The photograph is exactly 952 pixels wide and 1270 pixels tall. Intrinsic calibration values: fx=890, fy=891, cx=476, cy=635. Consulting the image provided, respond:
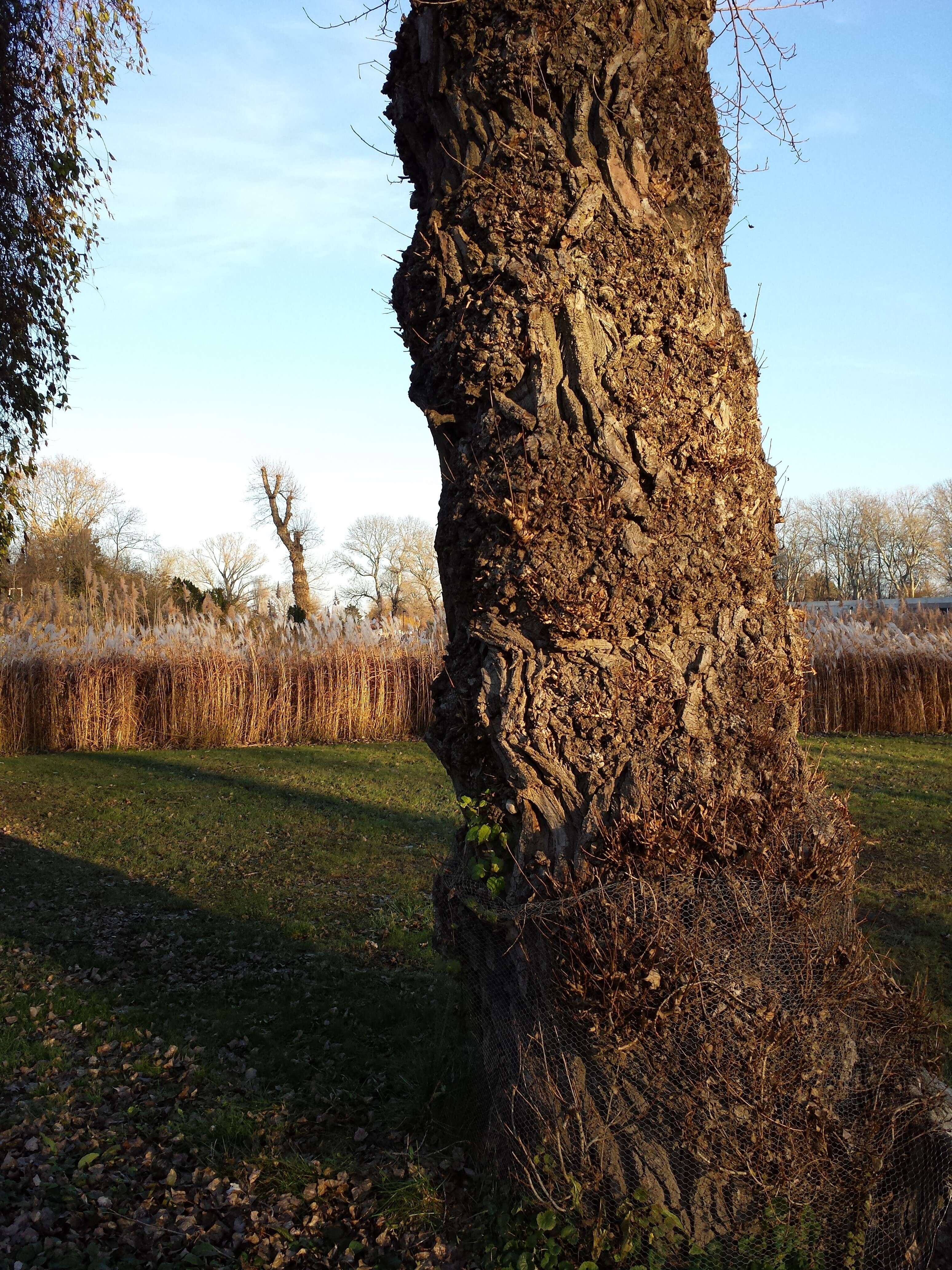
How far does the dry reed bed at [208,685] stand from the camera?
39.2 feet

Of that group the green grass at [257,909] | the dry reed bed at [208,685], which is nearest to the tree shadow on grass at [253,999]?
the green grass at [257,909]

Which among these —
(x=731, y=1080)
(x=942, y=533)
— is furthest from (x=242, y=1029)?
(x=942, y=533)

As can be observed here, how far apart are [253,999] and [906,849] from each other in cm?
476

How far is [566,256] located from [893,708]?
42.2ft

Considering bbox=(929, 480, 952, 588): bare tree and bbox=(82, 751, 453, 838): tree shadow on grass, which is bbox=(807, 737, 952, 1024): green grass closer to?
bbox=(82, 751, 453, 838): tree shadow on grass

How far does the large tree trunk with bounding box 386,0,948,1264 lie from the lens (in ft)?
7.73

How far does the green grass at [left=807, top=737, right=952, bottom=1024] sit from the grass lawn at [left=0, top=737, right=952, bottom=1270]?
0.09 ft

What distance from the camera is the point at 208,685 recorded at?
40.9 feet

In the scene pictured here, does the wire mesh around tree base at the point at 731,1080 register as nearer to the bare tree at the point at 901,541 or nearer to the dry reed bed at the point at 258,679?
the dry reed bed at the point at 258,679

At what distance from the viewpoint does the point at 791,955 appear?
7.99ft

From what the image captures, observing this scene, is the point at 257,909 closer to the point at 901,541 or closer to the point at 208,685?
the point at 208,685

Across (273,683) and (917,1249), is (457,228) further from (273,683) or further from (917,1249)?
(273,683)

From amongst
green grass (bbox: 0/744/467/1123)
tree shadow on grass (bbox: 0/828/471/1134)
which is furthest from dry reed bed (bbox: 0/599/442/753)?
tree shadow on grass (bbox: 0/828/471/1134)

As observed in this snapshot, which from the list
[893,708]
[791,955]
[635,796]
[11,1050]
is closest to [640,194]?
[635,796]
